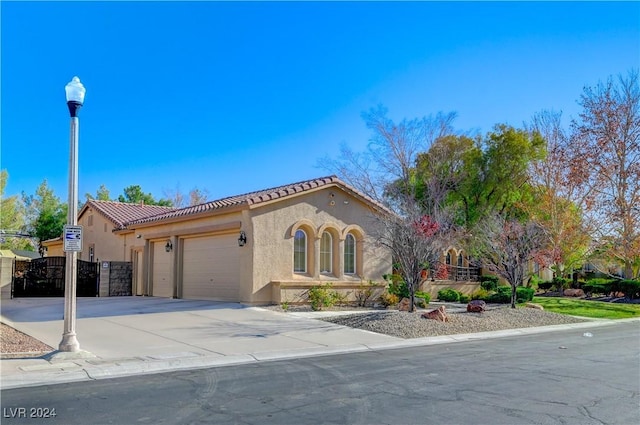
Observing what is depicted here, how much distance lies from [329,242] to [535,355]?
1161cm

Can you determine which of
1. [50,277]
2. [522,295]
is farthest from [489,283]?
[50,277]

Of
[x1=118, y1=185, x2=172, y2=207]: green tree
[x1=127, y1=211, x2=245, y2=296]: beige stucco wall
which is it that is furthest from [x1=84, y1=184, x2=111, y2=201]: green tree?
[x1=127, y1=211, x2=245, y2=296]: beige stucco wall

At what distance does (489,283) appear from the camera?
109 feet

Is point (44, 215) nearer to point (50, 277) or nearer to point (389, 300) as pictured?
point (50, 277)

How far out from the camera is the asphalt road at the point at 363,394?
6.56 m

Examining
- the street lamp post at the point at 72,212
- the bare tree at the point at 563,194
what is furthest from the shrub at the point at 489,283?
the street lamp post at the point at 72,212

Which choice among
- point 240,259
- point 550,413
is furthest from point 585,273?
point 550,413

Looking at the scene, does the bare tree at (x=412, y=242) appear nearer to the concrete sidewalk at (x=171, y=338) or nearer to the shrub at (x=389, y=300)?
the concrete sidewalk at (x=171, y=338)

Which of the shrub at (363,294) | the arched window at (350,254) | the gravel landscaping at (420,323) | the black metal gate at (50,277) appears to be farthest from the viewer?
the black metal gate at (50,277)

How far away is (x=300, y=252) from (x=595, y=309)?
549 inches

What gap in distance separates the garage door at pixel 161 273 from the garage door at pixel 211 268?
116cm

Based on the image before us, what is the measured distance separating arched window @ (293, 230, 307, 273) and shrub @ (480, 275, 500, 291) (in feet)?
50.8

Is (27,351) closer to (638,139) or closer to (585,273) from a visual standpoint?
(638,139)

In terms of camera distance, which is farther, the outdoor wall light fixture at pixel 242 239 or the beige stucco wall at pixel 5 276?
the beige stucco wall at pixel 5 276
